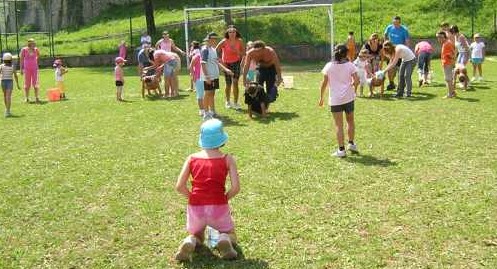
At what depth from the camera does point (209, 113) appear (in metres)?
13.2

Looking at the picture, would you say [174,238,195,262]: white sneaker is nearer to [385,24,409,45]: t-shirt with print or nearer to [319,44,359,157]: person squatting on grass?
[319,44,359,157]: person squatting on grass

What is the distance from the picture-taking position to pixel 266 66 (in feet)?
43.8

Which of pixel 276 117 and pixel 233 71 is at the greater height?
pixel 233 71

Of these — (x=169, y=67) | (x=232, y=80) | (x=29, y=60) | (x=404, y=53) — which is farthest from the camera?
(x=29, y=60)

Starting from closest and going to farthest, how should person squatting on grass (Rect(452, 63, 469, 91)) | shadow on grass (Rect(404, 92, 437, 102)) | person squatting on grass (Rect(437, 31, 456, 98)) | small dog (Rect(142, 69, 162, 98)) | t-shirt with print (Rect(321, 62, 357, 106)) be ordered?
t-shirt with print (Rect(321, 62, 357, 106))
person squatting on grass (Rect(437, 31, 456, 98))
shadow on grass (Rect(404, 92, 437, 102))
person squatting on grass (Rect(452, 63, 469, 91))
small dog (Rect(142, 69, 162, 98))

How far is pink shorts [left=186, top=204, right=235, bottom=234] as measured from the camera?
5.30m

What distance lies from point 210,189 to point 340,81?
4201 millimetres

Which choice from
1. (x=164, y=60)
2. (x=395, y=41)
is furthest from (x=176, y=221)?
(x=395, y=41)

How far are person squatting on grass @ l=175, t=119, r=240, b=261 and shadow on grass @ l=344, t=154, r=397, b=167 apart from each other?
12.1ft

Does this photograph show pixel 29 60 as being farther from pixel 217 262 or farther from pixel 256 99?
pixel 217 262

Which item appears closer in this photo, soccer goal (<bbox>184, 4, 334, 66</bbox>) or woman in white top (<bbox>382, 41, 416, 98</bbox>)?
woman in white top (<bbox>382, 41, 416, 98</bbox>)

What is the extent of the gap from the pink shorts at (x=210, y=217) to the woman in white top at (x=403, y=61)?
32.9ft

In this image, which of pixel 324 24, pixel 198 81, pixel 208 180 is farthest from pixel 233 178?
pixel 324 24

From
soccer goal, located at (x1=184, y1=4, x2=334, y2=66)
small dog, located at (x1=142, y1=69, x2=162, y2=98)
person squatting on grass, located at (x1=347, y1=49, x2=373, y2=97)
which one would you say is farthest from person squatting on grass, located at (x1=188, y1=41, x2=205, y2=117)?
soccer goal, located at (x1=184, y1=4, x2=334, y2=66)
